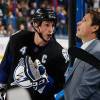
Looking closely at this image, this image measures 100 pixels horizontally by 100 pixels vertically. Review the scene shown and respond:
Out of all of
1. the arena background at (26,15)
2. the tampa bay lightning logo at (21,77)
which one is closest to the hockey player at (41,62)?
the tampa bay lightning logo at (21,77)

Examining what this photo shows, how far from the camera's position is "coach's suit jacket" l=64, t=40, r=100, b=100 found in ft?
7.82

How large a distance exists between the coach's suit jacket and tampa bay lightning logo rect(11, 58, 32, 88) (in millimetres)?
537

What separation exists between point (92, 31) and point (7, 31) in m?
7.32

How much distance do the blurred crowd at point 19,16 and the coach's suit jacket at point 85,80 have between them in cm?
677

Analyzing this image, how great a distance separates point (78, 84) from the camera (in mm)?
2439

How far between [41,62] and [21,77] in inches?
6.9

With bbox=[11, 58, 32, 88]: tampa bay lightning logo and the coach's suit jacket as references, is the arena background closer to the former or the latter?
bbox=[11, 58, 32, 88]: tampa bay lightning logo

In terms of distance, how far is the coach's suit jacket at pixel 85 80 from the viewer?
2383mm

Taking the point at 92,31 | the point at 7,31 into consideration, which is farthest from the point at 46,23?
the point at 7,31

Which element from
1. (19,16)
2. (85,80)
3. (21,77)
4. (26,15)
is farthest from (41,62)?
(26,15)

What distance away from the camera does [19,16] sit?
10.7 metres

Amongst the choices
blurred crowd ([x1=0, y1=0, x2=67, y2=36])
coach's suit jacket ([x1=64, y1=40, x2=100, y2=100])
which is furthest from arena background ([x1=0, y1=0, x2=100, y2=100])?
coach's suit jacket ([x1=64, y1=40, x2=100, y2=100])

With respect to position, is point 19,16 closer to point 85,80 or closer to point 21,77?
point 21,77

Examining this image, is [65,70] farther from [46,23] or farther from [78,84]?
[78,84]
